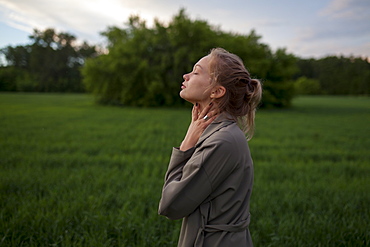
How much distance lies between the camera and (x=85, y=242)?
2.78m

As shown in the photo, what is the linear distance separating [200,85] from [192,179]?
0.46 meters

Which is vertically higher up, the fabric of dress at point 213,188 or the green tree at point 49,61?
the green tree at point 49,61

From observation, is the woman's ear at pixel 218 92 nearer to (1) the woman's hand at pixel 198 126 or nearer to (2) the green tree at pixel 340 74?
(1) the woman's hand at pixel 198 126

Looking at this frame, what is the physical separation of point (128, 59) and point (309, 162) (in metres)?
23.0

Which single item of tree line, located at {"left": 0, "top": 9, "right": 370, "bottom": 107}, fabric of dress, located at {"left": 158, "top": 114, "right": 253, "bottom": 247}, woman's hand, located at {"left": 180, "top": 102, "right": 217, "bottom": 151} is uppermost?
tree line, located at {"left": 0, "top": 9, "right": 370, "bottom": 107}

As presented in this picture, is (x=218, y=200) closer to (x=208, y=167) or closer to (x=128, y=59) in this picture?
(x=208, y=167)

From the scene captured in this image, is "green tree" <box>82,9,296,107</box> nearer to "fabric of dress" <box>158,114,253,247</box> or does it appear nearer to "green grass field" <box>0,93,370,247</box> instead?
"green grass field" <box>0,93,370,247</box>

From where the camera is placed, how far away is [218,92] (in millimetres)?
1330

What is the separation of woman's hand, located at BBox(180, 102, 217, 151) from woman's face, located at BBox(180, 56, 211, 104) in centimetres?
6

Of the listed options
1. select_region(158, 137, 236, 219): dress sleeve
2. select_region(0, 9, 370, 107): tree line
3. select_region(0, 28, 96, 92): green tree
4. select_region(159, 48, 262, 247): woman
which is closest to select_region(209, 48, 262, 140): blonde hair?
select_region(159, 48, 262, 247): woman

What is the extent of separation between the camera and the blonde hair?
1308 millimetres

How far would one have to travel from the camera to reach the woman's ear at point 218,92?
1.31 m

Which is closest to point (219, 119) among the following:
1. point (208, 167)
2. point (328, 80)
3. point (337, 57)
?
point (208, 167)

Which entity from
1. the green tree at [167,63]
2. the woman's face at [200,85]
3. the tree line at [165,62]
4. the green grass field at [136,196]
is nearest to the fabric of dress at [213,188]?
the woman's face at [200,85]
